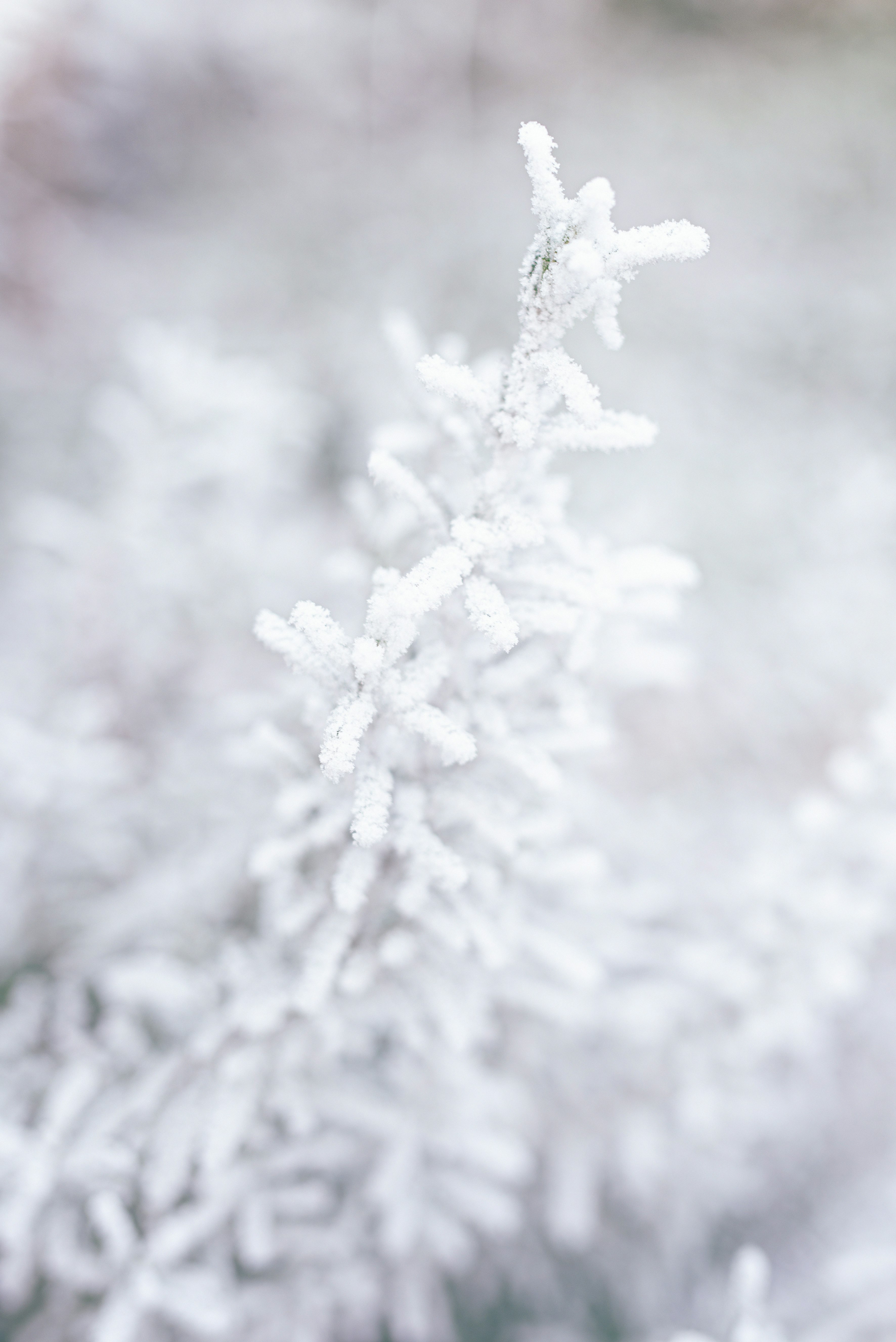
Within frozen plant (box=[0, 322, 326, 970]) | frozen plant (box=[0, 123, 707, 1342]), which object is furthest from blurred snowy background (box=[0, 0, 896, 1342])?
frozen plant (box=[0, 123, 707, 1342])

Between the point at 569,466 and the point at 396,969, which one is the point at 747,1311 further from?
the point at 569,466

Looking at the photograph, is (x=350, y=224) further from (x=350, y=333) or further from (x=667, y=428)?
(x=667, y=428)

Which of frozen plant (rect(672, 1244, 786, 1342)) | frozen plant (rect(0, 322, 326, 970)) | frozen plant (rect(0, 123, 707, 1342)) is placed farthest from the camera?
frozen plant (rect(0, 322, 326, 970))

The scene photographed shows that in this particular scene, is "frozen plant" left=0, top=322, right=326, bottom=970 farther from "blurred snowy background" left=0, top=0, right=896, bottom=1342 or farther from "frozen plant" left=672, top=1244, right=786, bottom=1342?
"frozen plant" left=672, top=1244, right=786, bottom=1342

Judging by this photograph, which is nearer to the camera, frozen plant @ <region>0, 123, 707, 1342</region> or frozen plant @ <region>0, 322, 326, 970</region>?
frozen plant @ <region>0, 123, 707, 1342</region>

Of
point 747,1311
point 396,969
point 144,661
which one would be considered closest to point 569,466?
point 144,661

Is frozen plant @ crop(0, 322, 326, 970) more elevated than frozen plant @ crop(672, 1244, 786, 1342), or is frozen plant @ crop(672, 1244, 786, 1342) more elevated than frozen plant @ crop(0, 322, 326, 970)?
frozen plant @ crop(0, 322, 326, 970)
